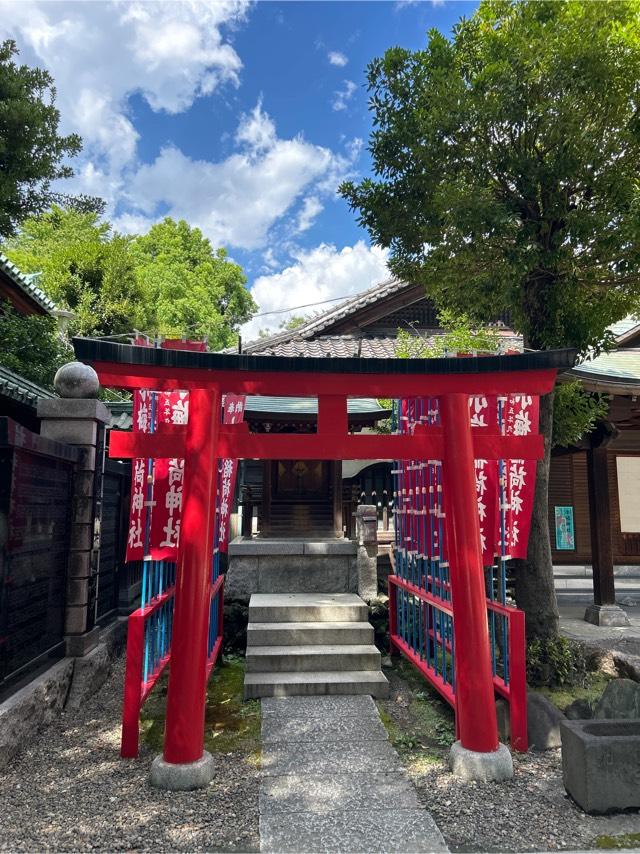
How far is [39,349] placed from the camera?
11.2 metres

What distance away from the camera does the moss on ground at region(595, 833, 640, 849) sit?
343 centimetres

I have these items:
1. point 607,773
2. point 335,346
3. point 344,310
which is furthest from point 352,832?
point 344,310

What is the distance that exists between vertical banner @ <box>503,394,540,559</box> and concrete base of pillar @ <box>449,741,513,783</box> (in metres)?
2.23

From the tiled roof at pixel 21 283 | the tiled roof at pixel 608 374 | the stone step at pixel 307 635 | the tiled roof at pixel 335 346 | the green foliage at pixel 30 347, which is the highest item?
the tiled roof at pixel 21 283

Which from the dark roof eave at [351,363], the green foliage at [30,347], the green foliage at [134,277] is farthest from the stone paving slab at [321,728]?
the green foliage at [134,277]

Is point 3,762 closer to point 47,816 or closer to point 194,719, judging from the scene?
point 47,816

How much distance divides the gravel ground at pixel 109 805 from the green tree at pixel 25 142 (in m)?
10.0

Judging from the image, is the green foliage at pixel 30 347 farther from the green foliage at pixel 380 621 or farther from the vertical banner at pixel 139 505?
the green foliage at pixel 380 621

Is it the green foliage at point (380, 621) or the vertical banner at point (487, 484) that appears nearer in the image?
the vertical banner at point (487, 484)

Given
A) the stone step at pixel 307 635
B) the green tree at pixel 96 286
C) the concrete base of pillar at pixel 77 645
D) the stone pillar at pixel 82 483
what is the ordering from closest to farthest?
1. the concrete base of pillar at pixel 77 645
2. the stone pillar at pixel 82 483
3. the stone step at pixel 307 635
4. the green tree at pixel 96 286

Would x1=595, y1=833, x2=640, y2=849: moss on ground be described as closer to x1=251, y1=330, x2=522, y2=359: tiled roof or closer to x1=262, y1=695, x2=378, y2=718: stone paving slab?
x1=262, y1=695, x2=378, y2=718: stone paving slab

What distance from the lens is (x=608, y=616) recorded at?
10.3 meters

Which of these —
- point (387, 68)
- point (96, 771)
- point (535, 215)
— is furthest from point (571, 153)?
point (96, 771)

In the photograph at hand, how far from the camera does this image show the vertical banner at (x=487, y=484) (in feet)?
18.7
